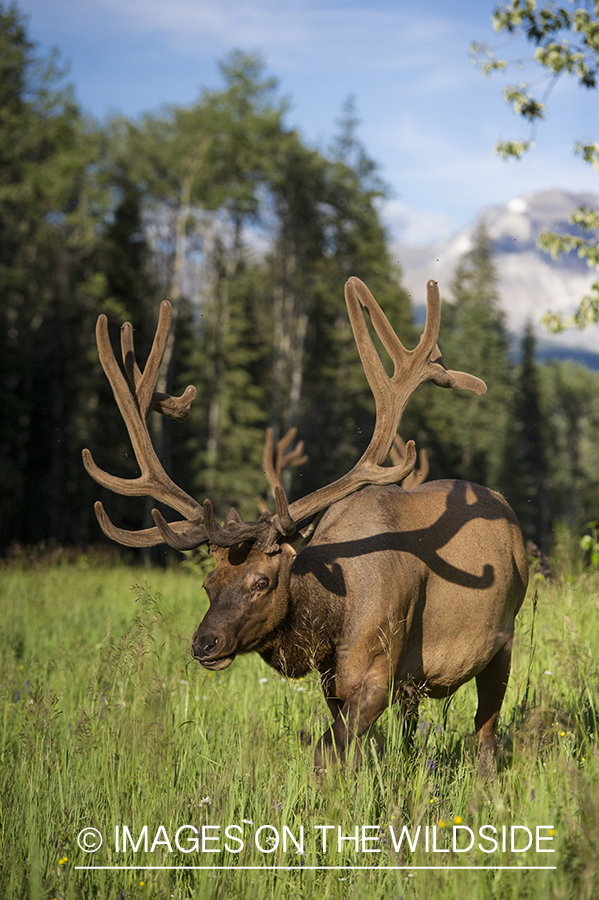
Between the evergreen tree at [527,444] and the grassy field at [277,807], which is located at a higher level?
the evergreen tree at [527,444]

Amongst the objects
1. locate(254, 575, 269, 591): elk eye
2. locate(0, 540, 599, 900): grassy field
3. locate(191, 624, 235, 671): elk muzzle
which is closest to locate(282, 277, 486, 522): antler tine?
locate(254, 575, 269, 591): elk eye

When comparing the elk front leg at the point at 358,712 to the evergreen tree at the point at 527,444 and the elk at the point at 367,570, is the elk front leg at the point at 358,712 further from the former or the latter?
the evergreen tree at the point at 527,444

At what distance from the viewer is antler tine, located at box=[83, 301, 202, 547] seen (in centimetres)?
427

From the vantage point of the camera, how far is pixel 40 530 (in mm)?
27344

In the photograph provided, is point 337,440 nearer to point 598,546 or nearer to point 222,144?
point 222,144

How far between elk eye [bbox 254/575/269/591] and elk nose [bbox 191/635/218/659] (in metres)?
0.32

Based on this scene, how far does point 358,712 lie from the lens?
132 inches

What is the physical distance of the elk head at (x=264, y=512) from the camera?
3.67 m

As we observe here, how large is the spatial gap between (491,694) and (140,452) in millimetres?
2406

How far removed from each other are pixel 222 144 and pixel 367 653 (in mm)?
27026

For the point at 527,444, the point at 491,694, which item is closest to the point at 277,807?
the point at 491,694

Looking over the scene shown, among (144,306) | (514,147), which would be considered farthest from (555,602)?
(144,306)

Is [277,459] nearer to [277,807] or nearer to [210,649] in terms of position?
[210,649]

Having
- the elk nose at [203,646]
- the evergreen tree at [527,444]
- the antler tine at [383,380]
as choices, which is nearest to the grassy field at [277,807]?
the elk nose at [203,646]
